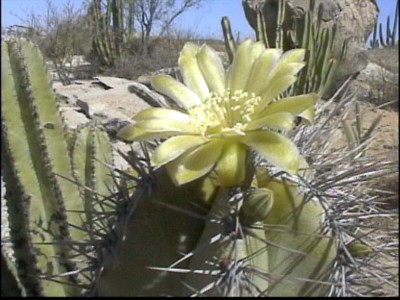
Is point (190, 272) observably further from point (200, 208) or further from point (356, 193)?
point (356, 193)

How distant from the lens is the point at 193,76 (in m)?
0.90

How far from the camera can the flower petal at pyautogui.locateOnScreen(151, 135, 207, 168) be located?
70 centimetres

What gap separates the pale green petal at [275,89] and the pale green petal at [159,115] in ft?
0.31

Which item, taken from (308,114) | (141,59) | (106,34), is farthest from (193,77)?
(106,34)

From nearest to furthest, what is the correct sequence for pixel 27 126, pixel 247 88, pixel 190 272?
pixel 190 272 → pixel 247 88 → pixel 27 126

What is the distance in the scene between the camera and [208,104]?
0.85 meters

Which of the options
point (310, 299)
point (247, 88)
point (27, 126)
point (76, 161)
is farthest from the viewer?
point (76, 161)

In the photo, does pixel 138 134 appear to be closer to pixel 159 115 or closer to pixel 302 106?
pixel 159 115

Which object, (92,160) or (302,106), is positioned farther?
(92,160)

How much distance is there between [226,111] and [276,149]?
163 millimetres

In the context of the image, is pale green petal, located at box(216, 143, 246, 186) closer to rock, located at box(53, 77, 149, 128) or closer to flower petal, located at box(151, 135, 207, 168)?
flower petal, located at box(151, 135, 207, 168)

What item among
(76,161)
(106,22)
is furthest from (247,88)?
(106,22)

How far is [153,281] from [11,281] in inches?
7.5

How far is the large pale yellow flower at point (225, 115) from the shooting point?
685 millimetres
